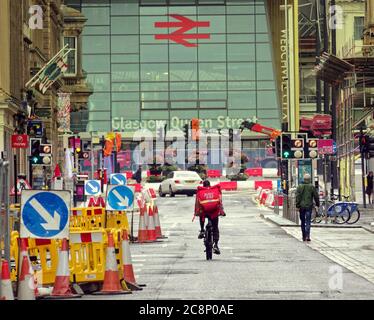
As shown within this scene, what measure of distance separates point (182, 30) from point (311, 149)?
76.6 meters

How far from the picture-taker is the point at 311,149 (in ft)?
144

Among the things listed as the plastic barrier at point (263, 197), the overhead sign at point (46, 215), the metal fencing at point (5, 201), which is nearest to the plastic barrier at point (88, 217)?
the overhead sign at point (46, 215)

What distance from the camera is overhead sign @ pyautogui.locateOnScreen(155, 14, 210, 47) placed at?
119188mm

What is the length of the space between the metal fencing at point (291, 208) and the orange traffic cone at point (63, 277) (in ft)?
79.3

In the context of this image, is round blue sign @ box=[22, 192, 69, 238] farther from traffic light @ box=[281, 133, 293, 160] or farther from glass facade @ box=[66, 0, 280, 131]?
glass facade @ box=[66, 0, 280, 131]

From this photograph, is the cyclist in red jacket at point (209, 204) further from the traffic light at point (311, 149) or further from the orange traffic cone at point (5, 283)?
the traffic light at point (311, 149)

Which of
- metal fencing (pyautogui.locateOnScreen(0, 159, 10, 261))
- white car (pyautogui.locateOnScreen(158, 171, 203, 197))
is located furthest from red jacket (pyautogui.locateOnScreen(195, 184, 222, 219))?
white car (pyautogui.locateOnScreen(158, 171, 203, 197))

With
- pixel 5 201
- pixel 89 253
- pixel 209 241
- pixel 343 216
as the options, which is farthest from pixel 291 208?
pixel 5 201

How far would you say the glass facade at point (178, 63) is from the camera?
392 ft

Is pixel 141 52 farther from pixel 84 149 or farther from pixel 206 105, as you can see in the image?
pixel 84 149

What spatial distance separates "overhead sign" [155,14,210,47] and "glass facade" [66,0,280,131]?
9 cm

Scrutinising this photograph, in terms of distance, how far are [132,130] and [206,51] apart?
10.1 metres
